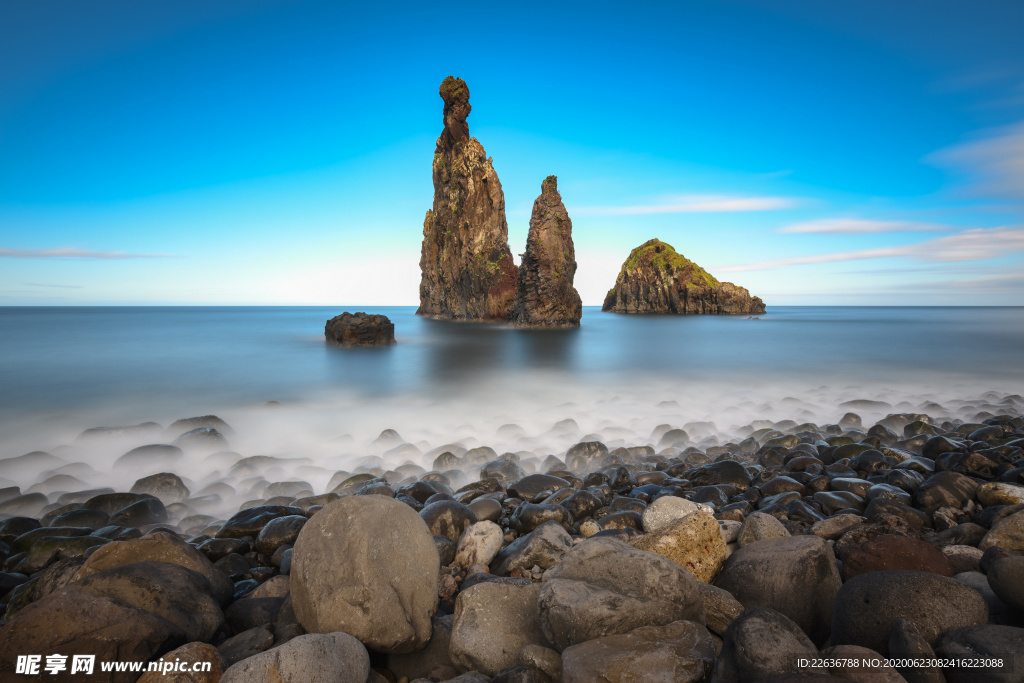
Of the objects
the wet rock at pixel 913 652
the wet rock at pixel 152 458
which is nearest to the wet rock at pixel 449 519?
the wet rock at pixel 913 652

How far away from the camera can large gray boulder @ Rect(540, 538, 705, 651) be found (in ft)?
8.31

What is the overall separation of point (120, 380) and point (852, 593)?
809 inches

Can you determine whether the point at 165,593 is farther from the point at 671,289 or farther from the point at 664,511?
the point at 671,289

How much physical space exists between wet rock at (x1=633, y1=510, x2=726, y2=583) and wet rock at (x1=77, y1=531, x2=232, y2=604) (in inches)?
123

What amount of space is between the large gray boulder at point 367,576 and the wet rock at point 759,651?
5.84 ft

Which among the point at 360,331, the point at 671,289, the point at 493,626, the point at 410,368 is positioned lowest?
the point at 410,368

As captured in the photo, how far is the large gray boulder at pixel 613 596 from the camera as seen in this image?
8.31 feet

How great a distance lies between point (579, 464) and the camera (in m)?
7.76

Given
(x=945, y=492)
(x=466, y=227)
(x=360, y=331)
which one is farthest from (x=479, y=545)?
(x=466, y=227)

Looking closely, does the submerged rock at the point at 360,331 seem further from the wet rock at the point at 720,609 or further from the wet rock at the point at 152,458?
the wet rock at the point at 720,609

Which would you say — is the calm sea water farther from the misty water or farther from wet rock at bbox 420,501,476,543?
wet rock at bbox 420,501,476,543

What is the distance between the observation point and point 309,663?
2.40 metres

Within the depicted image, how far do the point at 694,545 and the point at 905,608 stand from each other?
3.97 ft

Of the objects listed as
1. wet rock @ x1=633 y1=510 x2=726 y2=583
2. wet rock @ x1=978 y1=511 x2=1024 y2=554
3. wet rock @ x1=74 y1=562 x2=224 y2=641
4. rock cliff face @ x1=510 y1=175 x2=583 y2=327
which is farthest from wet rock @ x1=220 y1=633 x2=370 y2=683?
rock cliff face @ x1=510 y1=175 x2=583 y2=327
